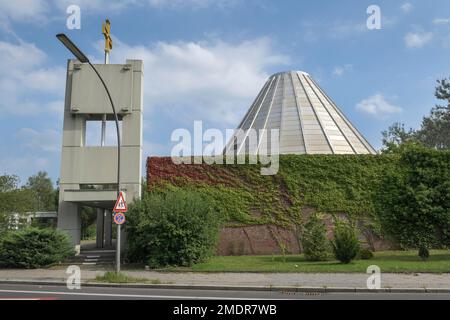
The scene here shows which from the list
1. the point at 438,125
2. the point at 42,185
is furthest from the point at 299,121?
the point at 42,185

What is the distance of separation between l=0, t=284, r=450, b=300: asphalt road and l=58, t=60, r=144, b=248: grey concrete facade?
8.92 meters

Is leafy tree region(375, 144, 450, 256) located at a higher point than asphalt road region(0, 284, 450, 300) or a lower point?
higher

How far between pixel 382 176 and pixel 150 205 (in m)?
12.4

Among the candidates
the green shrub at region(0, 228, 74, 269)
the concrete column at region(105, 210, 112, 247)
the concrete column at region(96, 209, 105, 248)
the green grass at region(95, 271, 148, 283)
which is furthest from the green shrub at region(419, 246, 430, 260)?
the concrete column at region(105, 210, 112, 247)

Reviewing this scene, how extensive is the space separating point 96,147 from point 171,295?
485 inches

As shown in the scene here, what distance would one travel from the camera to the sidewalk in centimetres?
1246

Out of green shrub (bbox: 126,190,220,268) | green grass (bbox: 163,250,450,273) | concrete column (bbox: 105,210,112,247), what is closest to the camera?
green grass (bbox: 163,250,450,273)

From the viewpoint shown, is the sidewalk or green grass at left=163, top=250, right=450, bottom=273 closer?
the sidewalk

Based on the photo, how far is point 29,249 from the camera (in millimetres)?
18062

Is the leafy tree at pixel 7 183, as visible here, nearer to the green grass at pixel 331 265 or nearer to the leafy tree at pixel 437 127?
the green grass at pixel 331 265

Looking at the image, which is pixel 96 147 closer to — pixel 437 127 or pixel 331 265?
pixel 331 265

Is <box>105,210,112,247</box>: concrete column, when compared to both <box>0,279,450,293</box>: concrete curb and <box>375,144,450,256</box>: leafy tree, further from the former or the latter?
<box>375,144,450,256</box>: leafy tree
